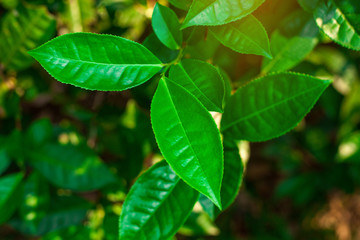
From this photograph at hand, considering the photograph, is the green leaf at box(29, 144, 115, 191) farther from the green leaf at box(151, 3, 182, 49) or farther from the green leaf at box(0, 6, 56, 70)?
the green leaf at box(151, 3, 182, 49)

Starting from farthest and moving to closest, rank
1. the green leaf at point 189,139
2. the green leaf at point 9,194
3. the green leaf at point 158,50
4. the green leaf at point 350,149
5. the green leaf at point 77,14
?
the green leaf at point 350,149, the green leaf at point 77,14, the green leaf at point 9,194, the green leaf at point 158,50, the green leaf at point 189,139

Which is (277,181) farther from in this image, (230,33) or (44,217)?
(230,33)

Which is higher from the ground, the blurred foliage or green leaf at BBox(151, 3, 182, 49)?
green leaf at BBox(151, 3, 182, 49)

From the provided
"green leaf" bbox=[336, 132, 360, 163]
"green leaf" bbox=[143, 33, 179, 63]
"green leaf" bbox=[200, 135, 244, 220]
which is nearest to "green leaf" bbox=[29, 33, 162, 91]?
"green leaf" bbox=[143, 33, 179, 63]

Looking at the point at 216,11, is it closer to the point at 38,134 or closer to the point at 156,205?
the point at 156,205

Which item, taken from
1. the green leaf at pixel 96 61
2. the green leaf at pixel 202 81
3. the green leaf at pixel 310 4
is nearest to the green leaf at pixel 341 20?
the green leaf at pixel 310 4

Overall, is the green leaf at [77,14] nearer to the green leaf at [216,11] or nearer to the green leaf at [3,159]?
the green leaf at [3,159]

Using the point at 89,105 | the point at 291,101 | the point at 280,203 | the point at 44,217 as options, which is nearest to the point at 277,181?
the point at 280,203
